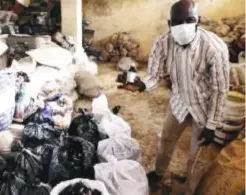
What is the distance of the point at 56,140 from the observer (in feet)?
8.90

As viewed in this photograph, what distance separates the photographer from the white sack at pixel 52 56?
3.98m

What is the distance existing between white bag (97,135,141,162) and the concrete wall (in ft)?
11.2

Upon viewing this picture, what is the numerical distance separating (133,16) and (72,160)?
12.5 feet

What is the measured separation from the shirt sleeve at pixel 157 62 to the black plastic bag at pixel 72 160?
2.02 feet

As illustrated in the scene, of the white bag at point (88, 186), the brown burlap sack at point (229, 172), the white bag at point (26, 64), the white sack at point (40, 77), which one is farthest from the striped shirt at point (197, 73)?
the white bag at point (26, 64)

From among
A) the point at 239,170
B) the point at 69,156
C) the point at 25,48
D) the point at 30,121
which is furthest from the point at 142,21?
the point at 239,170

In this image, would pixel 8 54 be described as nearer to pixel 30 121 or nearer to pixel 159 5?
pixel 30 121

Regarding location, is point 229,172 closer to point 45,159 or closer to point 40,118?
point 45,159

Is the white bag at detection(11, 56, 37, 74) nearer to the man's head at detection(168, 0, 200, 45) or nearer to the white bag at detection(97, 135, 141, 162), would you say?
the white bag at detection(97, 135, 141, 162)

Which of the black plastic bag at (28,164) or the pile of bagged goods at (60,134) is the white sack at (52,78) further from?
the black plastic bag at (28,164)

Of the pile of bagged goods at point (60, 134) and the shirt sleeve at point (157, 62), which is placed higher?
the shirt sleeve at point (157, 62)

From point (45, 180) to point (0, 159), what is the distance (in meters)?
0.33

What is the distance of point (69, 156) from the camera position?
8.42 ft

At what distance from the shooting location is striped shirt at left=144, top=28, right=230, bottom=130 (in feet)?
Result: 7.25
